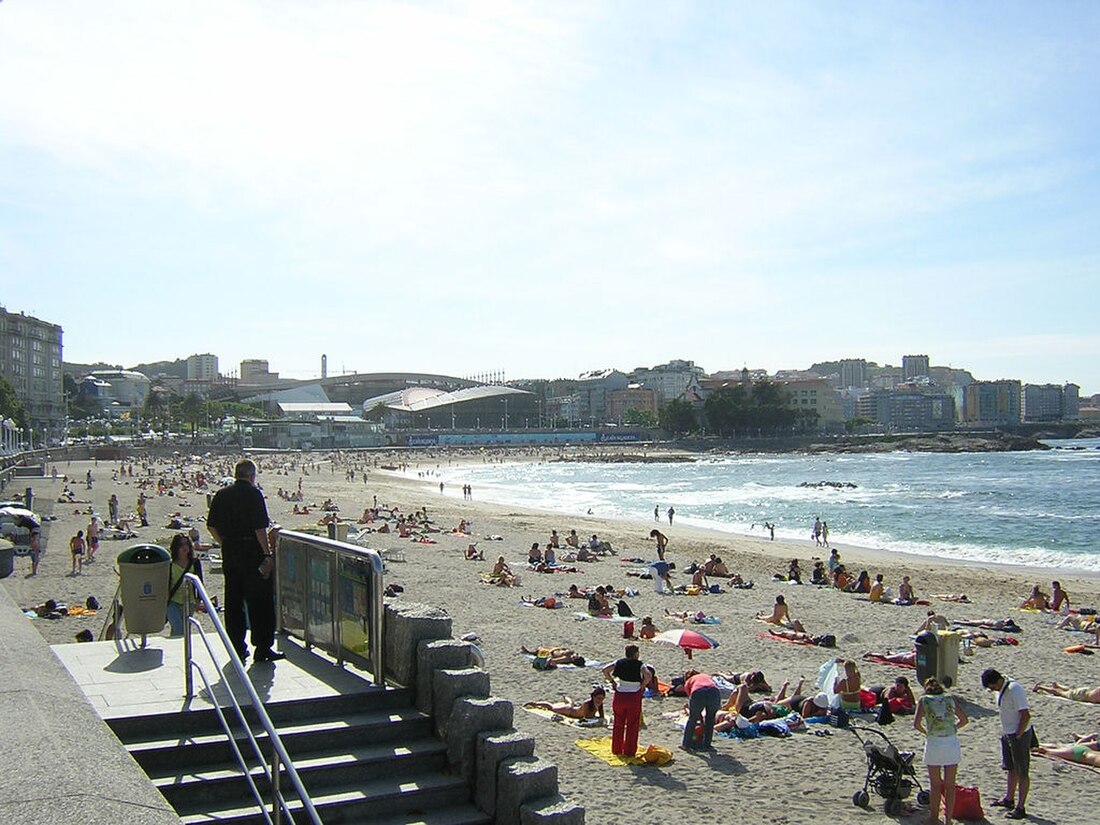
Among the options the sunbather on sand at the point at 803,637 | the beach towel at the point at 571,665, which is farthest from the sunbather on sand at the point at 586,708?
the sunbather on sand at the point at 803,637

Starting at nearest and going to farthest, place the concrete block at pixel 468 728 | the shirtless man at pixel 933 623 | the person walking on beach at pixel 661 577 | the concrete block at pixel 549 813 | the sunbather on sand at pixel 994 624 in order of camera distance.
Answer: the concrete block at pixel 549 813
the concrete block at pixel 468 728
the shirtless man at pixel 933 623
the sunbather on sand at pixel 994 624
the person walking on beach at pixel 661 577

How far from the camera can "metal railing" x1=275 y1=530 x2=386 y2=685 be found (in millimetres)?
5551

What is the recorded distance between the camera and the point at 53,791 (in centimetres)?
268

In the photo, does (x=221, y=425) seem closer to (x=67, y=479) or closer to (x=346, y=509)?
(x=67, y=479)

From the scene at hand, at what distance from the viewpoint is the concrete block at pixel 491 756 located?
4754 mm

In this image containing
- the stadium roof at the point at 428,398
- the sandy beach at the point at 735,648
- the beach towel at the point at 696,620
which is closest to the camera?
the sandy beach at the point at 735,648

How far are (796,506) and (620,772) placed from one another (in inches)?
1631

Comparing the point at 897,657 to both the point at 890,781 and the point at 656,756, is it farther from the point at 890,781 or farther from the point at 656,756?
→ the point at 656,756

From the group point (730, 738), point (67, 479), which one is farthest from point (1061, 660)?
point (67, 479)

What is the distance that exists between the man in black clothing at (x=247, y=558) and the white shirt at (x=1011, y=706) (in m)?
5.19

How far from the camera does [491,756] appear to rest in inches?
187

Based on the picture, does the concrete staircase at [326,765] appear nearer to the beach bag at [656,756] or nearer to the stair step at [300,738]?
the stair step at [300,738]

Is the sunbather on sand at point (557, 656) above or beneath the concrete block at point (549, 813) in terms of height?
beneath

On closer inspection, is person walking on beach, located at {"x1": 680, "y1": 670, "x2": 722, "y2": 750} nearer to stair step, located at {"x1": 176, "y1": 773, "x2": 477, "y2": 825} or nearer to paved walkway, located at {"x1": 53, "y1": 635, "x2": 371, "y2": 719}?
paved walkway, located at {"x1": 53, "y1": 635, "x2": 371, "y2": 719}
